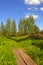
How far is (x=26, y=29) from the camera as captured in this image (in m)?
109

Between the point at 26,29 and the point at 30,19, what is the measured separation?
5.85 m

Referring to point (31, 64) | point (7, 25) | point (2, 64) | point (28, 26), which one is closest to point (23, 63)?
point (31, 64)

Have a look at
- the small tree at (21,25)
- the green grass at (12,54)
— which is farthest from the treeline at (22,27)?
the green grass at (12,54)

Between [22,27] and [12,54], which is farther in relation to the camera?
[22,27]

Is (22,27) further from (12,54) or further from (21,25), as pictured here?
(12,54)

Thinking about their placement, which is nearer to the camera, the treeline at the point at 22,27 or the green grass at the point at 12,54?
the green grass at the point at 12,54

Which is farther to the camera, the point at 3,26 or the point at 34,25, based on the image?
the point at 3,26

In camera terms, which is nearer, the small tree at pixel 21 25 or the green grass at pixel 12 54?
the green grass at pixel 12 54

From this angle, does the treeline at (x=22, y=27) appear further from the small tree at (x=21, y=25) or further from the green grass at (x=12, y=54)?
the green grass at (x=12, y=54)

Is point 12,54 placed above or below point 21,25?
above

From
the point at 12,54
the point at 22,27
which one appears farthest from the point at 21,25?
the point at 12,54

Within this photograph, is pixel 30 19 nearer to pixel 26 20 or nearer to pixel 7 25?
pixel 26 20

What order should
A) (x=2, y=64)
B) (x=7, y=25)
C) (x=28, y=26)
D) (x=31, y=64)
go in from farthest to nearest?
(x=7, y=25) → (x=28, y=26) → (x=31, y=64) → (x=2, y=64)

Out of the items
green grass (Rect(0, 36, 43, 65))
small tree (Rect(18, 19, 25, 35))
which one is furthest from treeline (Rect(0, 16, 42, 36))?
green grass (Rect(0, 36, 43, 65))
